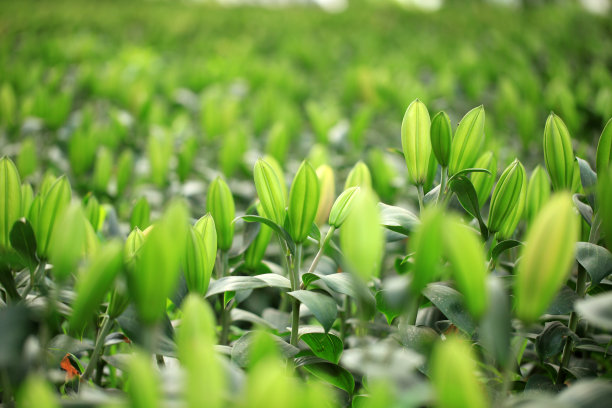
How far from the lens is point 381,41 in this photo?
168 inches

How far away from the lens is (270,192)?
786 mm

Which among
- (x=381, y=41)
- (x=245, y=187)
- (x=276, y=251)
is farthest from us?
(x=381, y=41)

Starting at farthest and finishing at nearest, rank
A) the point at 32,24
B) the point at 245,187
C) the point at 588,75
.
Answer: the point at 32,24 < the point at 588,75 < the point at 245,187

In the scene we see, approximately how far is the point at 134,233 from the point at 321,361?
35 centimetres

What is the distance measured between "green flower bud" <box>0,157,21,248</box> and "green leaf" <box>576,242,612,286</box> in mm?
890

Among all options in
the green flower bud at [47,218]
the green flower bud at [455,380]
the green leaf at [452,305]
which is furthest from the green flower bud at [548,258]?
the green flower bud at [47,218]

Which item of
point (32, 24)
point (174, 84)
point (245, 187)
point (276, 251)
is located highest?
point (32, 24)

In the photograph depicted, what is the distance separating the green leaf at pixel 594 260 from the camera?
2.29 ft

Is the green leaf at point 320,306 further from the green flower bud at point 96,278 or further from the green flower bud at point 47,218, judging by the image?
the green flower bud at point 47,218

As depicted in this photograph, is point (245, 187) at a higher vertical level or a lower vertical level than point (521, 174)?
lower

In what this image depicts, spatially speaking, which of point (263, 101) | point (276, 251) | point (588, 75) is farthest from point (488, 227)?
point (588, 75)

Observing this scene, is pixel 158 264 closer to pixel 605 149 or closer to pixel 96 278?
pixel 96 278

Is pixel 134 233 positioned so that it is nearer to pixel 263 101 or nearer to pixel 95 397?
pixel 95 397

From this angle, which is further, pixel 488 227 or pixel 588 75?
pixel 588 75
